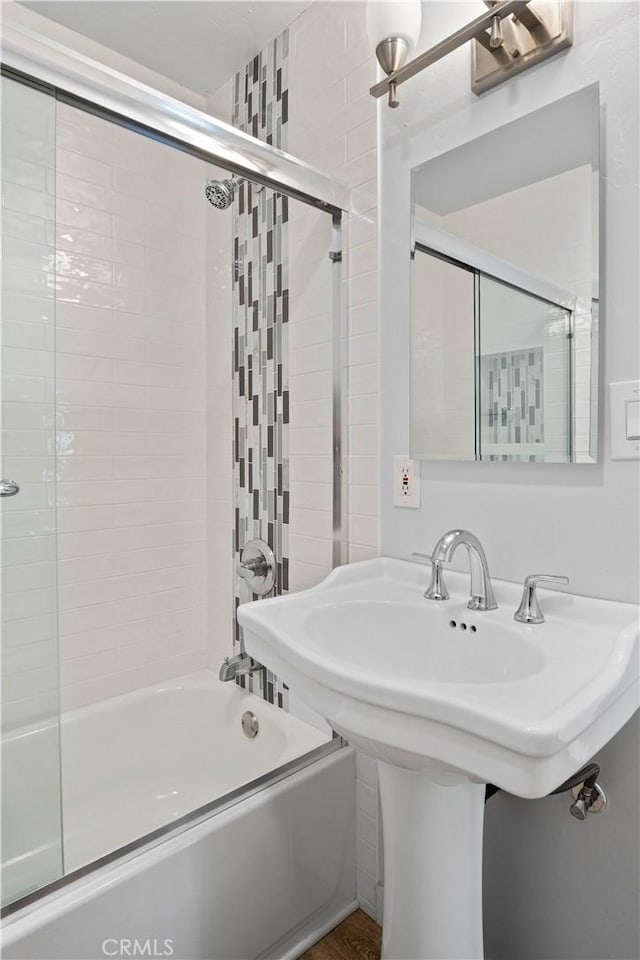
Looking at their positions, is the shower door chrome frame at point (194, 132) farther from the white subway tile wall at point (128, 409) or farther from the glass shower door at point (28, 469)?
the white subway tile wall at point (128, 409)

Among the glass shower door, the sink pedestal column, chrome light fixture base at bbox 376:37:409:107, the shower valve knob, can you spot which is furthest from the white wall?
the glass shower door

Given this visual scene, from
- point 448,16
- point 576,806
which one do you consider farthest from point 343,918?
point 448,16

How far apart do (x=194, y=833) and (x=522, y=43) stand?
5.55ft

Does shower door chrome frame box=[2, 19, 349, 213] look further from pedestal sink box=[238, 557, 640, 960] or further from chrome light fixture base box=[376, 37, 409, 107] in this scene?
pedestal sink box=[238, 557, 640, 960]

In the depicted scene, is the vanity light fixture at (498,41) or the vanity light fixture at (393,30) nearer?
the vanity light fixture at (498,41)

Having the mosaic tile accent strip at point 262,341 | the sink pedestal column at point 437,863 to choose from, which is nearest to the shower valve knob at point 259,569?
the mosaic tile accent strip at point 262,341

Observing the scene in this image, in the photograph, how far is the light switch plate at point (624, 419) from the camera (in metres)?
0.97

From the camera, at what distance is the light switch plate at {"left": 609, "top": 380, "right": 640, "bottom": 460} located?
0.97 meters

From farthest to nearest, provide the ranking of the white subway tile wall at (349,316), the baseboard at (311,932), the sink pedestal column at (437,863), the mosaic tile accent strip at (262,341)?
the mosaic tile accent strip at (262,341)
the white subway tile wall at (349,316)
the baseboard at (311,932)
the sink pedestal column at (437,863)

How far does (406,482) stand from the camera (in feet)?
4.52

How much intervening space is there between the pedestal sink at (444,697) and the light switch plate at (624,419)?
0.27 m

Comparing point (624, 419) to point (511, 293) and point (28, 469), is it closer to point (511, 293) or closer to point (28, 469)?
point (511, 293)

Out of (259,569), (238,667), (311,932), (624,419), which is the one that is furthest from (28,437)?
(311,932)
